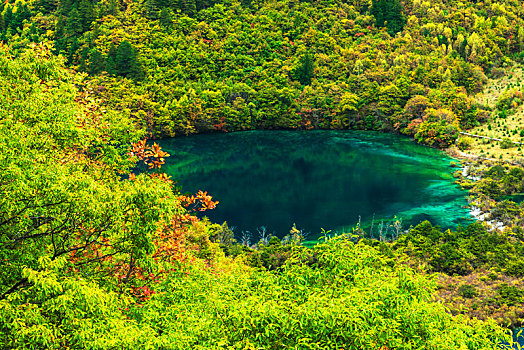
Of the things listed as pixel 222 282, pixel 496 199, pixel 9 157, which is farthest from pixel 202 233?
pixel 496 199

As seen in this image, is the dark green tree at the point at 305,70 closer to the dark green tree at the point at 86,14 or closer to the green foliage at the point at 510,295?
the dark green tree at the point at 86,14

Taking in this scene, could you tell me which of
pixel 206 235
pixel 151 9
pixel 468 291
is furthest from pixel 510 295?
pixel 151 9

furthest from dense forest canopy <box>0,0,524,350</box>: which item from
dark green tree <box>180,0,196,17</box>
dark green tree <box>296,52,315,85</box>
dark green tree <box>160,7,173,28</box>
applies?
dark green tree <box>180,0,196,17</box>

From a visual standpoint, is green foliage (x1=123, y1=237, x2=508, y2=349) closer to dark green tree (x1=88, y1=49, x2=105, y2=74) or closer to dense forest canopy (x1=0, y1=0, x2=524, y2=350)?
dense forest canopy (x1=0, y1=0, x2=524, y2=350)

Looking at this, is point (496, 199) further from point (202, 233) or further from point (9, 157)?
point (9, 157)

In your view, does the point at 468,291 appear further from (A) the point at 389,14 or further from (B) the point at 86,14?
(B) the point at 86,14

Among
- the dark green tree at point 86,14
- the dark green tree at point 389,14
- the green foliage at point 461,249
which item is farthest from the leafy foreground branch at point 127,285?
the dark green tree at point 389,14
